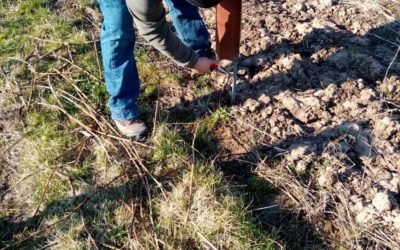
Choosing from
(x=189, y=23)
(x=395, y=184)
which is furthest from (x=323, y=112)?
(x=189, y=23)

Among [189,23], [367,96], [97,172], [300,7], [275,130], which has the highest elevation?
[189,23]

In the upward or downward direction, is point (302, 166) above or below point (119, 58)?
below


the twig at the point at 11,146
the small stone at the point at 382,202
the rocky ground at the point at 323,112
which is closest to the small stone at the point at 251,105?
the rocky ground at the point at 323,112

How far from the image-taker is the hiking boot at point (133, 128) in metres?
2.87

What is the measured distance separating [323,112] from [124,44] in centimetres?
130

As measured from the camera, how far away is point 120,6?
2369mm

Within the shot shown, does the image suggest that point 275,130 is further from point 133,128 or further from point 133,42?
point 133,42

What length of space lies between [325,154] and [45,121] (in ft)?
6.04

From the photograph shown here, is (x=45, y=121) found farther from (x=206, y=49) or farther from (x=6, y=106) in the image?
(x=206, y=49)

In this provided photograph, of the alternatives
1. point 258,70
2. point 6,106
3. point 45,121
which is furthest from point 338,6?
point 6,106

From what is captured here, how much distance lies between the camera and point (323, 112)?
2.84 m

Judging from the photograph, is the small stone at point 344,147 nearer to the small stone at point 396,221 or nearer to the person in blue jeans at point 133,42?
the small stone at point 396,221

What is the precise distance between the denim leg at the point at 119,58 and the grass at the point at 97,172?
22cm

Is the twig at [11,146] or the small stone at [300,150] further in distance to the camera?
the twig at [11,146]
